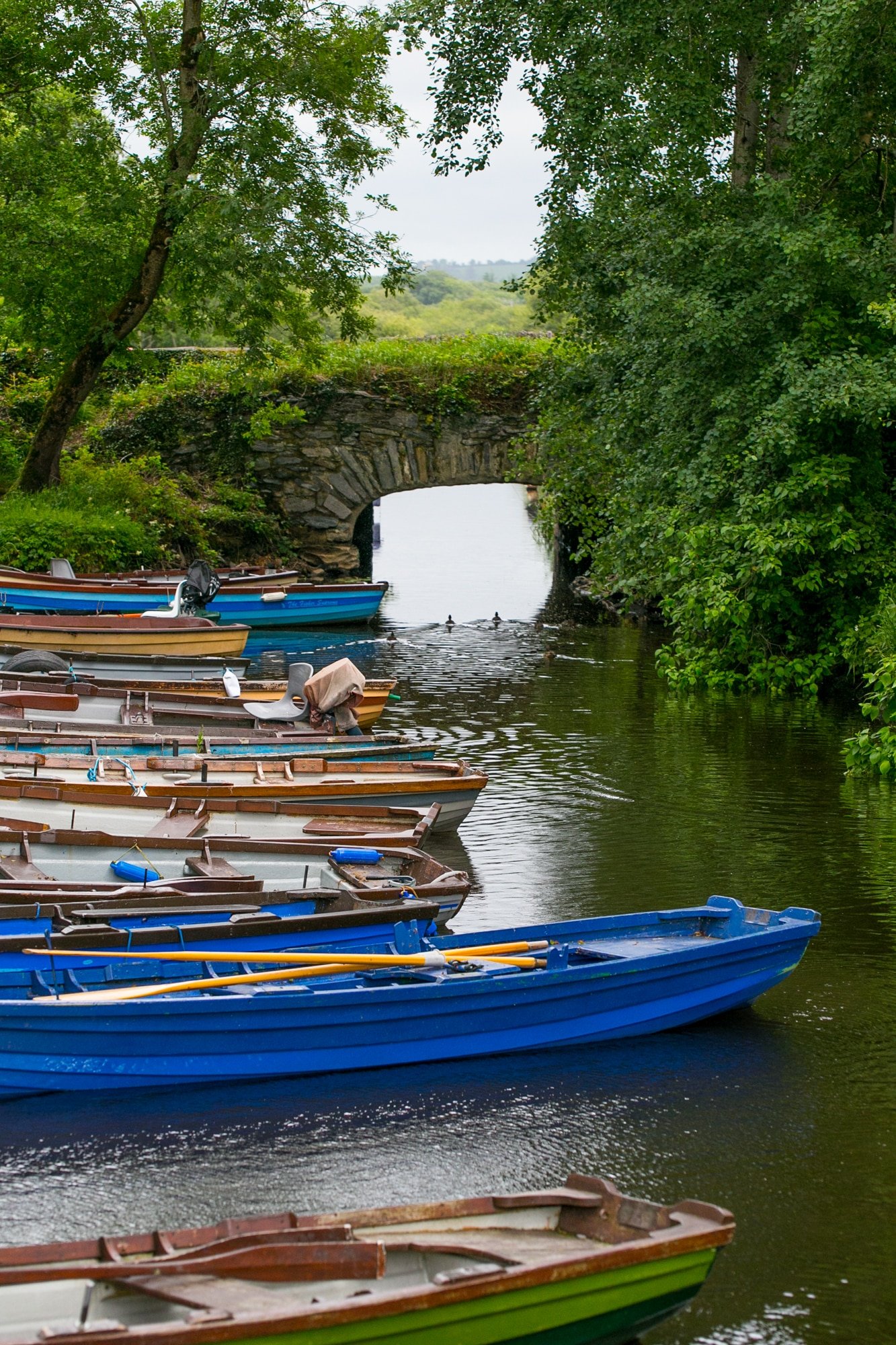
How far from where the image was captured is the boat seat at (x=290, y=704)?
14227mm

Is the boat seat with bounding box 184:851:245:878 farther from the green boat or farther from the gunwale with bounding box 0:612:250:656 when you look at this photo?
the gunwale with bounding box 0:612:250:656

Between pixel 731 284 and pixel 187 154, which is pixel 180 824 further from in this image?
pixel 187 154

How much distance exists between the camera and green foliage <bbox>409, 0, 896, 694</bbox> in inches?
677

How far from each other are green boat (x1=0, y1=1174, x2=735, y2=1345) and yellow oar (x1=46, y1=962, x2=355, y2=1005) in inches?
101

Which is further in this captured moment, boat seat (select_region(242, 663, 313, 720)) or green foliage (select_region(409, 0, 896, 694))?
green foliage (select_region(409, 0, 896, 694))

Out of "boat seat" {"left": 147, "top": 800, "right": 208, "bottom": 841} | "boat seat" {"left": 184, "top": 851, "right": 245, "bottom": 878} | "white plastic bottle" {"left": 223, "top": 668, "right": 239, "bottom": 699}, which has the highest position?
"white plastic bottle" {"left": 223, "top": 668, "right": 239, "bottom": 699}

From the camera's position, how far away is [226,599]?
Answer: 24.7 meters

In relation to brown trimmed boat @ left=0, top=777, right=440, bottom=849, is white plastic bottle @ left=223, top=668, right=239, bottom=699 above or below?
above

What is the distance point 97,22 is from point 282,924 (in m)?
21.0

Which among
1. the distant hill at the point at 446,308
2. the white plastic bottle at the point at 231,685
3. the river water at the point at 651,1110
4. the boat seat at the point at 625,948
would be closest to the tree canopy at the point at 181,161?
the white plastic bottle at the point at 231,685

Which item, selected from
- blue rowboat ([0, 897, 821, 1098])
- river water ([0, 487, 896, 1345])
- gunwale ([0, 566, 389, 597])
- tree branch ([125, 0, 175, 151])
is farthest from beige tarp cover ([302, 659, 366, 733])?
tree branch ([125, 0, 175, 151])

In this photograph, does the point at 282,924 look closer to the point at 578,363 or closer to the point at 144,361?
the point at 578,363

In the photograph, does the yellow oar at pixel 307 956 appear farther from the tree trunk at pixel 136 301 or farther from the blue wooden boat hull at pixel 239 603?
the tree trunk at pixel 136 301

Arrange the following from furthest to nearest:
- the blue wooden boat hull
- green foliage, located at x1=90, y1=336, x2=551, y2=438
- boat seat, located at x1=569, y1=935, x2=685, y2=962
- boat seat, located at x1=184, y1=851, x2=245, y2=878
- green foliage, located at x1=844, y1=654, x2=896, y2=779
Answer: green foliage, located at x1=90, y1=336, x2=551, y2=438, the blue wooden boat hull, green foliage, located at x1=844, y1=654, x2=896, y2=779, boat seat, located at x1=184, y1=851, x2=245, y2=878, boat seat, located at x1=569, y1=935, x2=685, y2=962
